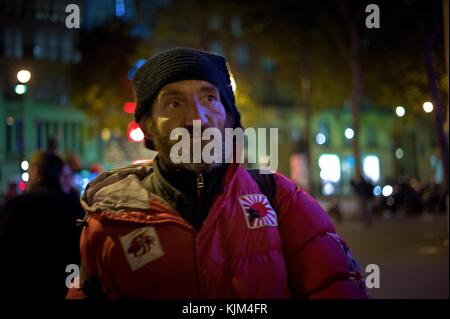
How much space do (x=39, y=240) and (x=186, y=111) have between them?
2718 mm

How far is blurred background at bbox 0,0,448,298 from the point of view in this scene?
40.3ft

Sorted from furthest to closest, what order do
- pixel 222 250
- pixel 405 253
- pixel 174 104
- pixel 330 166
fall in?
pixel 330 166
pixel 405 253
pixel 174 104
pixel 222 250

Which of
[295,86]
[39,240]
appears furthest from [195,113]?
[295,86]

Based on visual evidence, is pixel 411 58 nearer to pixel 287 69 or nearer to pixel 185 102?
pixel 287 69

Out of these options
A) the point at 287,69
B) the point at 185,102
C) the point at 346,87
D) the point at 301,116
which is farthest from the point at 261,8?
the point at 301,116

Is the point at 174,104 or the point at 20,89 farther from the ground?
the point at 20,89

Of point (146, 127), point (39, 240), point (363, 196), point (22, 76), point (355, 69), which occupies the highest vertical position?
point (355, 69)

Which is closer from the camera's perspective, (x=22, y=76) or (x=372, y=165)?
Result: (x=22, y=76)

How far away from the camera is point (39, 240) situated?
4.05m

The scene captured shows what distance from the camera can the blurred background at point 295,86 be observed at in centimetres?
Answer: 1229

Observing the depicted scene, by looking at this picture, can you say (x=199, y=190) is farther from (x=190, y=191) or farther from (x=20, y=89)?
(x=20, y=89)

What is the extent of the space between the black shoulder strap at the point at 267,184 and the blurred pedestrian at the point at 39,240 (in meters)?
2.45

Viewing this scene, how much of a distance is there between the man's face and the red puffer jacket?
0.17m

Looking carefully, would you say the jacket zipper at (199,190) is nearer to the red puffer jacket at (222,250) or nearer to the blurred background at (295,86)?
the red puffer jacket at (222,250)
